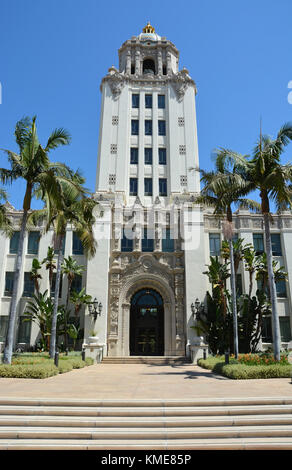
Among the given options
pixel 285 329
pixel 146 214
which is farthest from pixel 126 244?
pixel 285 329

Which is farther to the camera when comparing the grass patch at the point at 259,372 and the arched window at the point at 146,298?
the arched window at the point at 146,298

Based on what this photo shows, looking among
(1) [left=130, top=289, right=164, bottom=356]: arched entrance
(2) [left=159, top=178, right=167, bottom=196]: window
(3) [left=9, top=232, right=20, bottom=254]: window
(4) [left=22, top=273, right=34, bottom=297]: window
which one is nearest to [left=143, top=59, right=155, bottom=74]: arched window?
(2) [left=159, top=178, right=167, bottom=196]: window

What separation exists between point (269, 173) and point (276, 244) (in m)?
14.3

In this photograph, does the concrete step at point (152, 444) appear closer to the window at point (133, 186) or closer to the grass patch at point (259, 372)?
the grass patch at point (259, 372)

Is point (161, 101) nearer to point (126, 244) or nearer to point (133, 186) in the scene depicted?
point (133, 186)

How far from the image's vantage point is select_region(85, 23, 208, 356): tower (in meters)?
26.5

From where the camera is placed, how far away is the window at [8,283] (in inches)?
1140

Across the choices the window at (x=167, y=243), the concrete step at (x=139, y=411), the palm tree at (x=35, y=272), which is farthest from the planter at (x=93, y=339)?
the concrete step at (x=139, y=411)

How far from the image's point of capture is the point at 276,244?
3031cm

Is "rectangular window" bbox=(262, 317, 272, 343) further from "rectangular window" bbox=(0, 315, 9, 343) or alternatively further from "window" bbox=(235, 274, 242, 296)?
"rectangular window" bbox=(0, 315, 9, 343)

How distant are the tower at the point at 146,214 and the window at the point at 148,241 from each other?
8 cm
